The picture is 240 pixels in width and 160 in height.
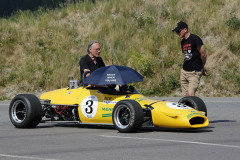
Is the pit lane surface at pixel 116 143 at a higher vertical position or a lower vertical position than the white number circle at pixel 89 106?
lower

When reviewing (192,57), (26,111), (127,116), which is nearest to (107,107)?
(127,116)

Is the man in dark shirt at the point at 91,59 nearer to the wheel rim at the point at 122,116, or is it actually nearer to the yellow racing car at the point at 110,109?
the yellow racing car at the point at 110,109

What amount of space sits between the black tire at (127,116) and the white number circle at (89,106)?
2.70 ft

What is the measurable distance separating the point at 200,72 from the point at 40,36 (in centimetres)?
1739

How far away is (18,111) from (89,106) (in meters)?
1.65

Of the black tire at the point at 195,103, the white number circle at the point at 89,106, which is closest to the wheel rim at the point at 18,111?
the white number circle at the point at 89,106

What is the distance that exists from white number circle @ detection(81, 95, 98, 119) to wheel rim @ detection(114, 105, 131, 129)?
0.81m

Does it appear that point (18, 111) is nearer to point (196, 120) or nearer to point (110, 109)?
point (110, 109)

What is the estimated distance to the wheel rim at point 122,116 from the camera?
10.1 metres

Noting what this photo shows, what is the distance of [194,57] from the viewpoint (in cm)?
1189

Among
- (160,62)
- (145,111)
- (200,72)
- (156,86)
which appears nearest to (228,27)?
(160,62)

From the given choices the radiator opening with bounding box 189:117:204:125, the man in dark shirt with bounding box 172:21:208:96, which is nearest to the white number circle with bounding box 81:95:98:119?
the radiator opening with bounding box 189:117:204:125

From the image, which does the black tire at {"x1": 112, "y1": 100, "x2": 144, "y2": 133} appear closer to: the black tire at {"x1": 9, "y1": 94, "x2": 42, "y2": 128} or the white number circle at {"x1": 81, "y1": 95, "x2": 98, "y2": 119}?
the white number circle at {"x1": 81, "y1": 95, "x2": 98, "y2": 119}

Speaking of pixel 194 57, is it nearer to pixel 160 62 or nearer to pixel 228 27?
pixel 160 62
